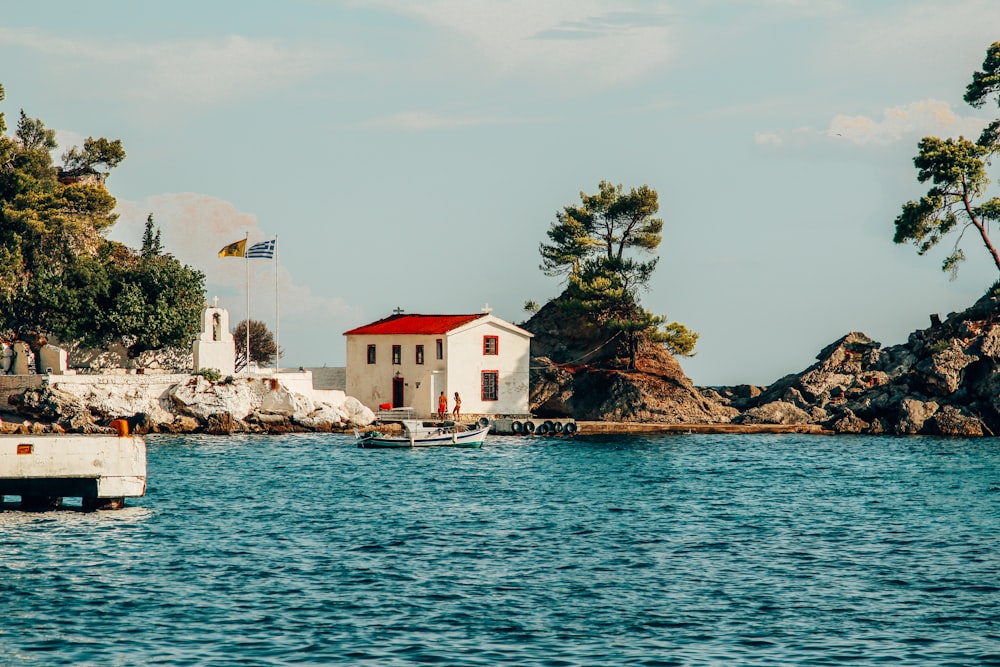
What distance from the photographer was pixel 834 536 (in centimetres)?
3550

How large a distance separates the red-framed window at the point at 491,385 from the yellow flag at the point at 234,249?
60.6 ft

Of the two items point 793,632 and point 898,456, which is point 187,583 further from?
point 898,456

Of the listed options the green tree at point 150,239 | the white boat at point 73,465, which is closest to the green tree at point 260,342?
the green tree at point 150,239

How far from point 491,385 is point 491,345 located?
2732 mm

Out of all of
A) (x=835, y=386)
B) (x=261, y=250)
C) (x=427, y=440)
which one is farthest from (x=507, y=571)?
(x=835, y=386)

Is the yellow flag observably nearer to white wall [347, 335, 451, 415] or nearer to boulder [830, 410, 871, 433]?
white wall [347, 335, 451, 415]

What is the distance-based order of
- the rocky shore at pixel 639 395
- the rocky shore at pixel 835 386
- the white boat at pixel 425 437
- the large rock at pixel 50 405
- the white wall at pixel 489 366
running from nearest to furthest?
the white boat at pixel 425 437 → the large rock at pixel 50 405 → the rocky shore at pixel 639 395 → the rocky shore at pixel 835 386 → the white wall at pixel 489 366

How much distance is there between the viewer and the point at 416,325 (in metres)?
81.7

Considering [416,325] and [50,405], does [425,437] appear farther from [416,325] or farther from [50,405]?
[50,405]

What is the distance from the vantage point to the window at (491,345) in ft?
266

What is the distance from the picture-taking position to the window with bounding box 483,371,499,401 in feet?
266

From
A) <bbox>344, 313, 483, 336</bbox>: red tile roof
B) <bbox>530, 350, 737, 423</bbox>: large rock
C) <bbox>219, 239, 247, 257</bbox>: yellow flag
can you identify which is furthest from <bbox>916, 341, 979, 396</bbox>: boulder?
<bbox>219, 239, 247, 257</bbox>: yellow flag

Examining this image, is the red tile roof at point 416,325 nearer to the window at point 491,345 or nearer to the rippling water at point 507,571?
the window at point 491,345

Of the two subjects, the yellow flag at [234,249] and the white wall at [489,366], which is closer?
the yellow flag at [234,249]
